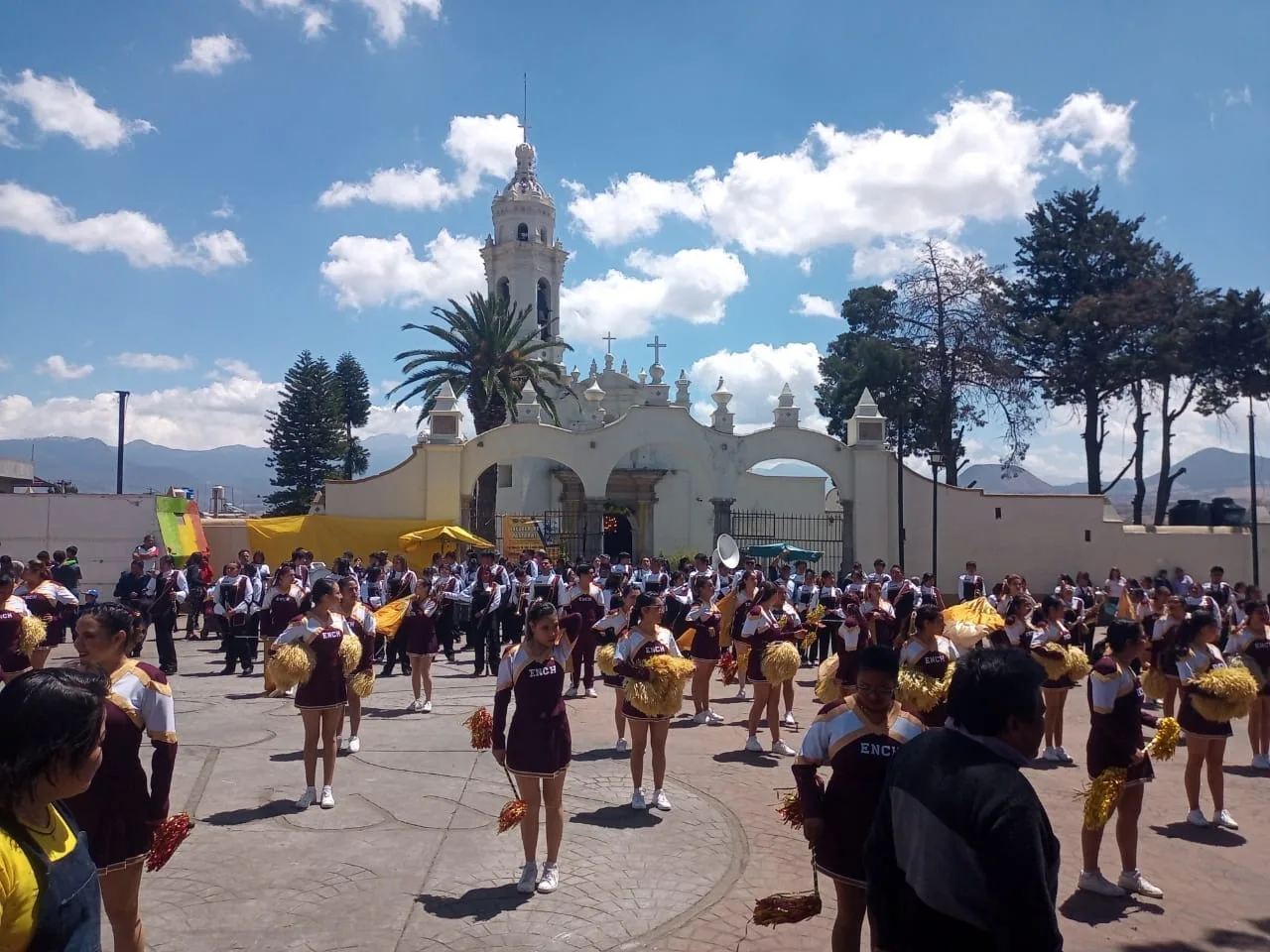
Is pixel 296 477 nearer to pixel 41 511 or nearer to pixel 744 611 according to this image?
pixel 41 511

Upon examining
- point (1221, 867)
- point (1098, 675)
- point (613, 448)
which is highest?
point (613, 448)

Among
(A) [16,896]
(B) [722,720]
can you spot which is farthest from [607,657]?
(A) [16,896]

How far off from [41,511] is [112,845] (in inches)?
921

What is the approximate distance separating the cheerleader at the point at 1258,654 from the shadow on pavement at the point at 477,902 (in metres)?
7.44

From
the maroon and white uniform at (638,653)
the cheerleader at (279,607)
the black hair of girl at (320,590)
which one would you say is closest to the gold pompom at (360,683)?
the black hair of girl at (320,590)

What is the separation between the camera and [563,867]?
6.57 meters

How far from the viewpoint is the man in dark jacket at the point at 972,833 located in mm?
2682

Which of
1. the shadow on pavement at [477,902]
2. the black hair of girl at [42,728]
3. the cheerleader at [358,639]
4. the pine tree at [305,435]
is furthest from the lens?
the pine tree at [305,435]

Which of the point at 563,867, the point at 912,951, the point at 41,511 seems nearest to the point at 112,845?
the point at 563,867

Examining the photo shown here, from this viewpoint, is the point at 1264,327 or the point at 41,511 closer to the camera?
the point at 41,511

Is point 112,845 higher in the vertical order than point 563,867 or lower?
higher

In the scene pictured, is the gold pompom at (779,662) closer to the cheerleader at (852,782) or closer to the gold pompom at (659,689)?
the gold pompom at (659,689)

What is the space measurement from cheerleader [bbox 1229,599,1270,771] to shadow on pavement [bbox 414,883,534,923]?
744 centimetres

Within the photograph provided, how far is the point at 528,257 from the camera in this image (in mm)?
44656
